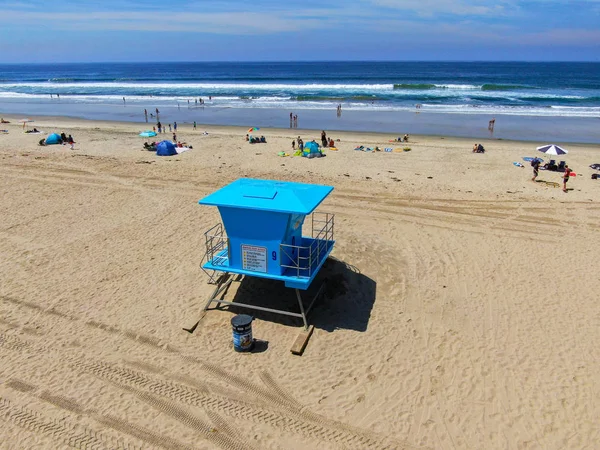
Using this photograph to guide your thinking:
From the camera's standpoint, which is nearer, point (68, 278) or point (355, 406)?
point (355, 406)

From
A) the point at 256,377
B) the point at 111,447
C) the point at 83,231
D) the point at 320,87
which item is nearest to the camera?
the point at 111,447

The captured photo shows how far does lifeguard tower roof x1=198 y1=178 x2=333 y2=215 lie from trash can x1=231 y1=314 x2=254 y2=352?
223 cm

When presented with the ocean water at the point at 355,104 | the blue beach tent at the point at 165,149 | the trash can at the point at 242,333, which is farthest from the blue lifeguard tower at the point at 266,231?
the ocean water at the point at 355,104

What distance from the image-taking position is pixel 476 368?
339 inches

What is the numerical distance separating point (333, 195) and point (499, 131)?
2442 centimetres

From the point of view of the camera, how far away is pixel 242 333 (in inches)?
343

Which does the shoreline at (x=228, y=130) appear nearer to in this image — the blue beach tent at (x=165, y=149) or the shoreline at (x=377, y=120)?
the shoreline at (x=377, y=120)

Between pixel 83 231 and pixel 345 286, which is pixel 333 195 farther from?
pixel 83 231

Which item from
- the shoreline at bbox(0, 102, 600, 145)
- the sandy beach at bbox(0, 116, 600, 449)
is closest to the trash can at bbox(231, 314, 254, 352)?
the sandy beach at bbox(0, 116, 600, 449)

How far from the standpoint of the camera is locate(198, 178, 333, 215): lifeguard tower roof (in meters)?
8.74

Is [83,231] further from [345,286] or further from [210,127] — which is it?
[210,127]

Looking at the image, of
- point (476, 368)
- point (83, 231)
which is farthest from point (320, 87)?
point (476, 368)

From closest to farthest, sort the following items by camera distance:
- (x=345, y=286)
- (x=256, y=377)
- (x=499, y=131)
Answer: (x=256, y=377), (x=345, y=286), (x=499, y=131)

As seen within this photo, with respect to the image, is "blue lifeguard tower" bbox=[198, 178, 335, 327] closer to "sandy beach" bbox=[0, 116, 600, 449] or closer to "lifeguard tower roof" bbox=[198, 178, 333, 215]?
"lifeguard tower roof" bbox=[198, 178, 333, 215]
